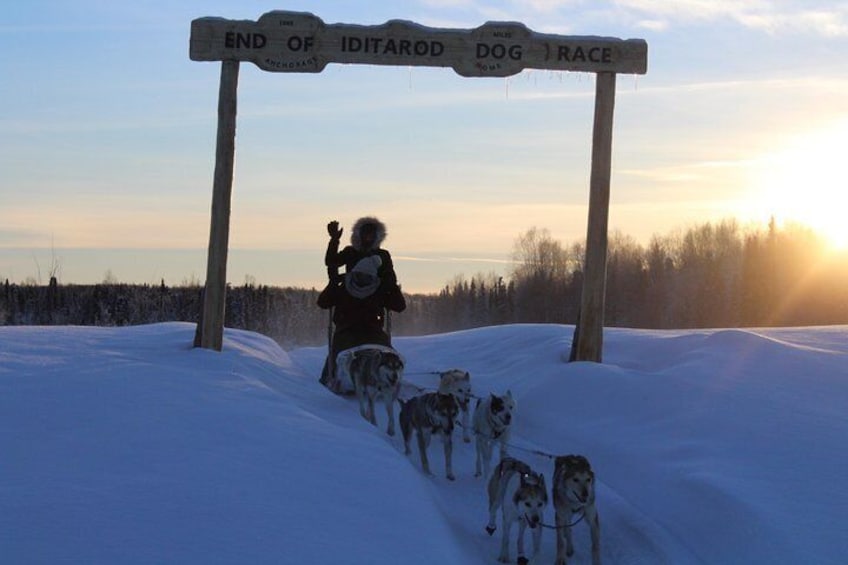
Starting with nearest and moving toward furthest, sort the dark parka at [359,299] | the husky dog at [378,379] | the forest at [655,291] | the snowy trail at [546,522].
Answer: the snowy trail at [546,522]
the husky dog at [378,379]
the dark parka at [359,299]
the forest at [655,291]

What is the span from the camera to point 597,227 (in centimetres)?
1266

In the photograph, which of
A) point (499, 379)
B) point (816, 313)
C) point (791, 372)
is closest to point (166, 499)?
point (791, 372)

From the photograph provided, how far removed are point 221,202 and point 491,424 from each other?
4.72 m

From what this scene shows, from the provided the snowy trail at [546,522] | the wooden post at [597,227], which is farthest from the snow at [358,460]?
the wooden post at [597,227]

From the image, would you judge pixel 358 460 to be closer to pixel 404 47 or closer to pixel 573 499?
pixel 573 499

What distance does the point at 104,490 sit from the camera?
5.79 m

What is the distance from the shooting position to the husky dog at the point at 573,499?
22.9 feet

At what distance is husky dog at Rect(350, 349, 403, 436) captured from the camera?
10359 mm

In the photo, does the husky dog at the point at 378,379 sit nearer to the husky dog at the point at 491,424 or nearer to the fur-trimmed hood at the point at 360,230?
the husky dog at the point at 491,424

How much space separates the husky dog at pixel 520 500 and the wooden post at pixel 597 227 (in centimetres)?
537

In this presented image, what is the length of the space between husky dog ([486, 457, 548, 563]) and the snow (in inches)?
8.7

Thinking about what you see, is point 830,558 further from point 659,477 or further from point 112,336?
point 112,336

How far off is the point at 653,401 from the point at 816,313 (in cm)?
6088

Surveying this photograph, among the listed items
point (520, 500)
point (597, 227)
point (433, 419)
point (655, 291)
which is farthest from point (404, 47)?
point (655, 291)
